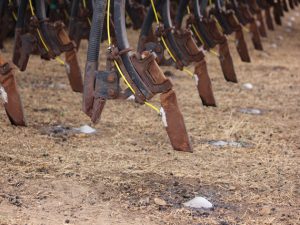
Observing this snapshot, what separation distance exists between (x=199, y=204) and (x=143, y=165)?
55 cm

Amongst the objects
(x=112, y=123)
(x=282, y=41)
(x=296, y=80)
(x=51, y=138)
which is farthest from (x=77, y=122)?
(x=282, y=41)

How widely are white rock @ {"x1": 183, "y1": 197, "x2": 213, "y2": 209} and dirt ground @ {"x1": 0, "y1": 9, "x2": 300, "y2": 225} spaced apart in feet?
0.12

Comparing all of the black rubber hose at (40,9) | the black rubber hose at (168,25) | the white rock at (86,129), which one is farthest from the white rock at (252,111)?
the black rubber hose at (40,9)

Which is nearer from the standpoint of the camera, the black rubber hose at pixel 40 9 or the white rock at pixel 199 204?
the white rock at pixel 199 204

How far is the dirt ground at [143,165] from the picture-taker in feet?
7.99

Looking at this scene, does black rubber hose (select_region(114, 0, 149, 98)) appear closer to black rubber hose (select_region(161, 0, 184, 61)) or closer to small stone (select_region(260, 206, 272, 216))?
small stone (select_region(260, 206, 272, 216))

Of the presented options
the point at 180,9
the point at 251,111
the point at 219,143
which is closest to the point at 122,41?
the point at 219,143

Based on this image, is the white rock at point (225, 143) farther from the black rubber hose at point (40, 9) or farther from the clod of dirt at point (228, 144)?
the black rubber hose at point (40, 9)

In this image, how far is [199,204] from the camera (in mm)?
2523

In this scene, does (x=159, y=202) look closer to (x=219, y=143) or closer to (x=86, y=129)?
(x=219, y=143)

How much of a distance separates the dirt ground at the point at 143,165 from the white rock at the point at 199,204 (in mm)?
35

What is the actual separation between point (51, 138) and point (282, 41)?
21.7 feet

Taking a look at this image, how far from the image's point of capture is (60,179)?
272 cm

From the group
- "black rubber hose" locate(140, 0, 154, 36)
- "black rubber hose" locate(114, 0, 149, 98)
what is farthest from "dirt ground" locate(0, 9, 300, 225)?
"black rubber hose" locate(140, 0, 154, 36)
